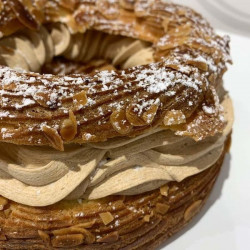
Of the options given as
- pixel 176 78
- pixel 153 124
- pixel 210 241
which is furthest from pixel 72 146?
pixel 210 241

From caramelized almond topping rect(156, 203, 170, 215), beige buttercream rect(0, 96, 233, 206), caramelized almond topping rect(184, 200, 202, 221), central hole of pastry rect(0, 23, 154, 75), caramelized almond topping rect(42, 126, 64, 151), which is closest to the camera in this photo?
caramelized almond topping rect(42, 126, 64, 151)

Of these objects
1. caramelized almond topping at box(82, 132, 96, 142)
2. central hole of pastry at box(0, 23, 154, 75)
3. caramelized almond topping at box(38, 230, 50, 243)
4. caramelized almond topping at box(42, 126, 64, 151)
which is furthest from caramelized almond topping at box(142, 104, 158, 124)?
central hole of pastry at box(0, 23, 154, 75)

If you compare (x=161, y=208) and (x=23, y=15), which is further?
(x=23, y=15)

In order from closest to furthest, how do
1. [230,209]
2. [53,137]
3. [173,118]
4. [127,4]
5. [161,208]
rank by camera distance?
[53,137] → [173,118] → [161,208] → [230,209] → [127,4]

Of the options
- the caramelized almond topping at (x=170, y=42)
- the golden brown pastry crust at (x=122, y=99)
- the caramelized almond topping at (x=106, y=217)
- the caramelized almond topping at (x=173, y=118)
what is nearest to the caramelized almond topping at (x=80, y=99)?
the golden brown pastry crust at (x=122, y=99)

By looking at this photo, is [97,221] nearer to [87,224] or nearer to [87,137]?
[87,224]

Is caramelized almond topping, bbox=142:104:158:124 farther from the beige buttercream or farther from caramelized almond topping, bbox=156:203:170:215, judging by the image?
caramelized almond topping, bbox=156:203:170:215

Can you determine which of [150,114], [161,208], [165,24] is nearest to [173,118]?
[150,114]
